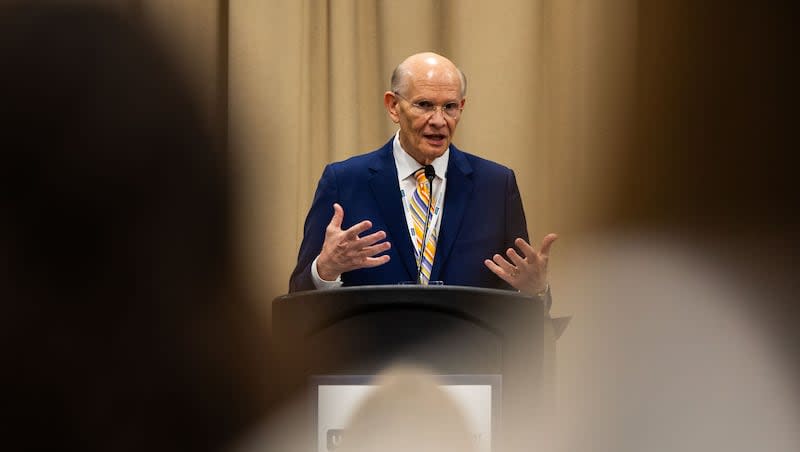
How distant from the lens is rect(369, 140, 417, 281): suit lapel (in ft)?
7.97

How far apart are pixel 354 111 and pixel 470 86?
42 centimetres

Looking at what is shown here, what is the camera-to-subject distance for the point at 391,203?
2510 mm

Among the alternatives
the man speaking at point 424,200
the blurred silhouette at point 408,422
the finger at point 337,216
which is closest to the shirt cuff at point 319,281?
the man speaking at point 424,200

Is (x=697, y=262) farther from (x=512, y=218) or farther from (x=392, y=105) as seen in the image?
(x=392, y=105)

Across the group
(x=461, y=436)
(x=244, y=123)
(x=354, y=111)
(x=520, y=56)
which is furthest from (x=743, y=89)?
(x=244, y=123)

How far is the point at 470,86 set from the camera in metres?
3.65

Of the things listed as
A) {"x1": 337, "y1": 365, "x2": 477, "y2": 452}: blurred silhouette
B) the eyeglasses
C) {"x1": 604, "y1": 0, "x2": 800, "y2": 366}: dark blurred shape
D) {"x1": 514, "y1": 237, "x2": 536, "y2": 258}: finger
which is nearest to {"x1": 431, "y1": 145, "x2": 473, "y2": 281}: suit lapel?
the eyeglasses

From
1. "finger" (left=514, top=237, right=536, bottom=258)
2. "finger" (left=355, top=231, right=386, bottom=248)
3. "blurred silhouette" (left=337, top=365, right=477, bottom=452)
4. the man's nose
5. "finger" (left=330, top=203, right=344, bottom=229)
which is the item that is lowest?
"blurred silhouette" (left=337, top=365, right=477, bottom=452)

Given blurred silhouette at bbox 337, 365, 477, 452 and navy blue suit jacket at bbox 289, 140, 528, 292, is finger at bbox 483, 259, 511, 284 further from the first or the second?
blurred silhouette at bbox 337, 365, 477, 452

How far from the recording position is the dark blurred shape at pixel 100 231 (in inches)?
16.2

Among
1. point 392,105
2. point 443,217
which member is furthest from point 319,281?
point 392,105

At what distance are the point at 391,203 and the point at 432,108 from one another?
295 mm

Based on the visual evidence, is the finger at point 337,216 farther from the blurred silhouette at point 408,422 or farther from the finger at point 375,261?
the blurred silhouette at point 408,422

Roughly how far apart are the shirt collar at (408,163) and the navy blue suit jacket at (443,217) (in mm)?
21
